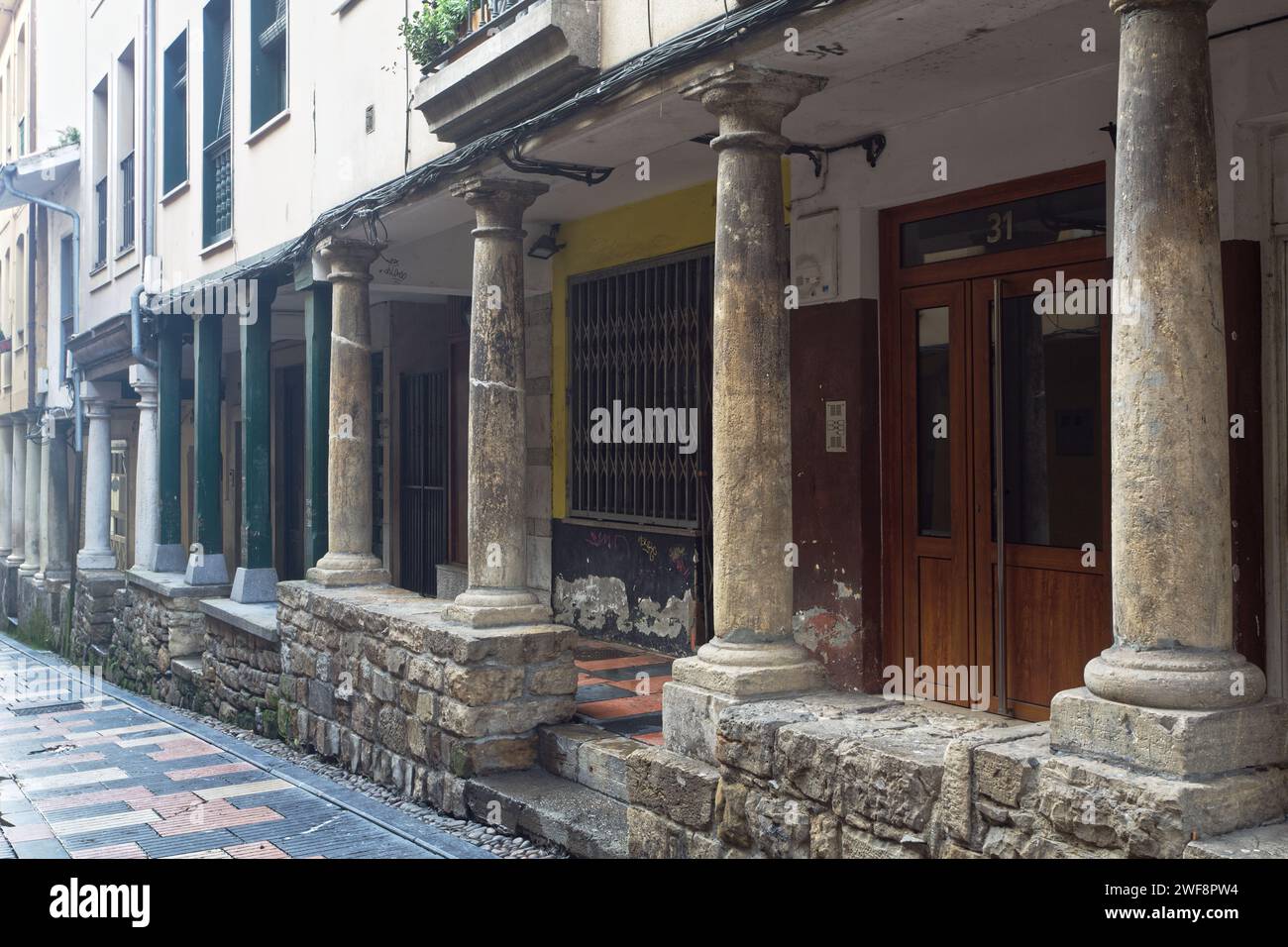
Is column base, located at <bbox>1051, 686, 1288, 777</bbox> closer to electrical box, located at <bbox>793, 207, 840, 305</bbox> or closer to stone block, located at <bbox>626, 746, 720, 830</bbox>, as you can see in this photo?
stone block, located at <bbox>626, 746, 720, 830</bbox>

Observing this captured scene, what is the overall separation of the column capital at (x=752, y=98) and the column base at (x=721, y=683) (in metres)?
2.01

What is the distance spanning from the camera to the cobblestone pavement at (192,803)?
632cm

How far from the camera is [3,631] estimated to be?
22.8 m

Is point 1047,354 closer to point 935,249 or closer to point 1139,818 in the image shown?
point 935,249

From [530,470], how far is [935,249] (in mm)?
4312

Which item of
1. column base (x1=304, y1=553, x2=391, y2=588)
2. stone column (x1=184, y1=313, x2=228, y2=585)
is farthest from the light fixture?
stone column (x1=184, y1=313, x2=228, y2=585)

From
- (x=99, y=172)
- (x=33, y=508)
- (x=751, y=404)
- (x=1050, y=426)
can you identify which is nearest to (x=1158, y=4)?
(x=751, y=404)

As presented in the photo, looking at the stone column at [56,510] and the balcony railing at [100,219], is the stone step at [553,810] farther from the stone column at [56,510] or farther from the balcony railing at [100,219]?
the stone column at [56,510]

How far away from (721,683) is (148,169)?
1189 centimetres

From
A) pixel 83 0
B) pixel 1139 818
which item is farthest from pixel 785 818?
pixel 83 0

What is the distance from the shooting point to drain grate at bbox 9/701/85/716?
11914mm

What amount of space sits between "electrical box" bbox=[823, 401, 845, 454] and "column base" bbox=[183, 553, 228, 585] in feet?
24.9

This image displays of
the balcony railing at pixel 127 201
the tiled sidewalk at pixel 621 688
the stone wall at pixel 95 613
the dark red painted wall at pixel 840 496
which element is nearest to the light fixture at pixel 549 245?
the tiled sidewalk at pixel 621 688

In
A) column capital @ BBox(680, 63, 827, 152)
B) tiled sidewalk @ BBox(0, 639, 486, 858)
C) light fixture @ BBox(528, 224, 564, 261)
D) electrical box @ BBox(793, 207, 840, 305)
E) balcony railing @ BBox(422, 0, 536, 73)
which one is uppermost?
balcony railing @ BBox(422, 0, 536, 73)
